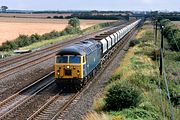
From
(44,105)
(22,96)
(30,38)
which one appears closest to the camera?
(44,105)

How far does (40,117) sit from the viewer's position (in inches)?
778

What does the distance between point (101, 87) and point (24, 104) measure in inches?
266

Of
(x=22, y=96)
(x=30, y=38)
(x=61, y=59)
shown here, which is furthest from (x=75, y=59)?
(x=30, y=38)

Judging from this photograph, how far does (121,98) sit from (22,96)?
304 inches

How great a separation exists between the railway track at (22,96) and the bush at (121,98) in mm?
5028

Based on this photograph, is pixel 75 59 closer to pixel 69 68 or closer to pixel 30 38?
pixel 69 68

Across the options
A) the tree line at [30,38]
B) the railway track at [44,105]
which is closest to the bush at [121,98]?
the railway track at [44,105]

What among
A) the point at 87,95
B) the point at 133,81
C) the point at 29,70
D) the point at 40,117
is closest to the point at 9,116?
the point at 40,117

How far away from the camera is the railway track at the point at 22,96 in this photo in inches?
839

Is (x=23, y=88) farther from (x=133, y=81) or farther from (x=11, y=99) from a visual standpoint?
(x=133, y=81)

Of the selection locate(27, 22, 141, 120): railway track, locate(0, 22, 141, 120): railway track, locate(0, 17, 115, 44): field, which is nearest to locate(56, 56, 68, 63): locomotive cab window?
locate(0, 22, 141, 120): railway track

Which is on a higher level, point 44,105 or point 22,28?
point 44,105

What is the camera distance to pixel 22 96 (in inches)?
984

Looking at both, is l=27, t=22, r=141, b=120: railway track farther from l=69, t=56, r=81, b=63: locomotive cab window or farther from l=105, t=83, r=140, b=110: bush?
l=105, t=83, r=140, b=110: bush
